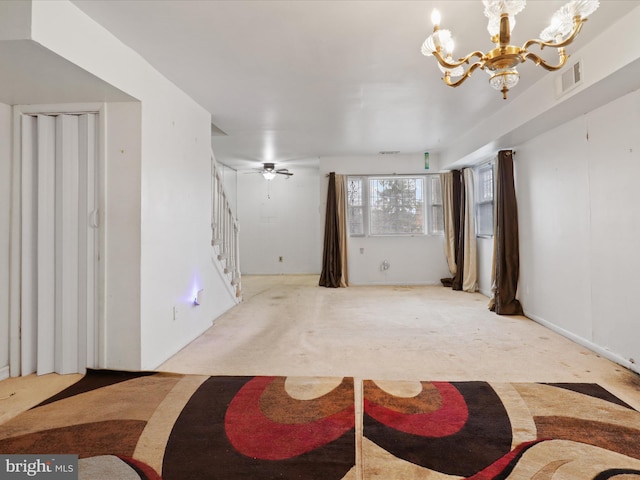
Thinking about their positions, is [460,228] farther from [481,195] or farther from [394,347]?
Result: [394,347]

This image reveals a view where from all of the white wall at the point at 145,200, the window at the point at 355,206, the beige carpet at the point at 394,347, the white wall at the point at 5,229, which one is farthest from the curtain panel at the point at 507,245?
the white wall at the point at 5,229

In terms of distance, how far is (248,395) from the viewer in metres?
2.29

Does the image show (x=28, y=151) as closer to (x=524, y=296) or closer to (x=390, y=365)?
(x=390, y=365)

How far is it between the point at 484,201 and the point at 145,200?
16.7ft

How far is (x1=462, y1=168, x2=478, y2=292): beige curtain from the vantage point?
580 centimetres

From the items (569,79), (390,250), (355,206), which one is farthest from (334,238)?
(569,79)

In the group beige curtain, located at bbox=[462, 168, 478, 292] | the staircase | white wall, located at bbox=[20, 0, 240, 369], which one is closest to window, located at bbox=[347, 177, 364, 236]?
beige curtain, located at bbox=[462, 168, 478, 292]

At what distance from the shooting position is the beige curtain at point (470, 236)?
580 cm

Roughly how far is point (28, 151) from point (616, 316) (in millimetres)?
5052

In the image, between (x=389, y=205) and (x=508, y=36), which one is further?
(x=389, y=205)

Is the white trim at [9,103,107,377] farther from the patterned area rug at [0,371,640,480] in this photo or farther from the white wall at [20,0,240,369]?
the patterned area rug at [0,371,640,480]

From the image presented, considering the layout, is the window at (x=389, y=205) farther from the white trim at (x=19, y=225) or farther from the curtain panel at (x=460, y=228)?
the white trim at (x=19, y=225)

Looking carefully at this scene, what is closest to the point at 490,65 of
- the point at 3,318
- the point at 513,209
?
the point at 513,209

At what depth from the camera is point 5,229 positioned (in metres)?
2.67
